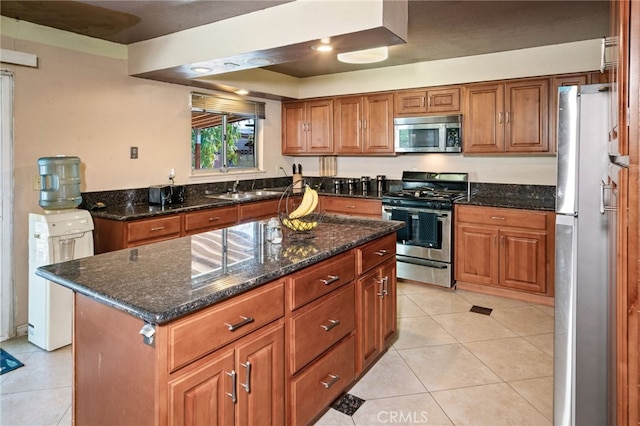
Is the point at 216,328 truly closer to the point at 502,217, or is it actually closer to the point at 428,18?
the point at 428,18

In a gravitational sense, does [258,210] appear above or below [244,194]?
below

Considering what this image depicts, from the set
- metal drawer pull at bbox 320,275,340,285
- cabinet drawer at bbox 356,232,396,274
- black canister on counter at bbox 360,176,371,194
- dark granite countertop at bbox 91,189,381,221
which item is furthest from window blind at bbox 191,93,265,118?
metal drawer pull at bbox 320,275,340,285

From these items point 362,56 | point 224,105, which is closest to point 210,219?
point 224,105

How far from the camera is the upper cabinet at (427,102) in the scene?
4438 mm

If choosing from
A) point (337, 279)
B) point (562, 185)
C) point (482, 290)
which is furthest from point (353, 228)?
point (482, 290)

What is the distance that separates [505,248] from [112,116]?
3.87m

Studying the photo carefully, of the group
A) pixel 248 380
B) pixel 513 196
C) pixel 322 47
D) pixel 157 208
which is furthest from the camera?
pixel 513 196

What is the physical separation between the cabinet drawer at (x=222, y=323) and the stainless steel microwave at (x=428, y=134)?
325cm

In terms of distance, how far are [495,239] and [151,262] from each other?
3285 mm

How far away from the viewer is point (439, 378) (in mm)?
2592

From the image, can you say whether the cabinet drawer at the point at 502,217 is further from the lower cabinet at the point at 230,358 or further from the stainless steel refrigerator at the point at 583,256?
the lower cabinet at the point at 230,358

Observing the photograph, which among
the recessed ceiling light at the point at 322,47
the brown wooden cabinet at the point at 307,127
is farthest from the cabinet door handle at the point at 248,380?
the brown wooden cabinet at the point at 307,127

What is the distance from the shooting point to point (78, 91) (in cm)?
355

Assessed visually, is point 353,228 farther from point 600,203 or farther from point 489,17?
point 489,17
